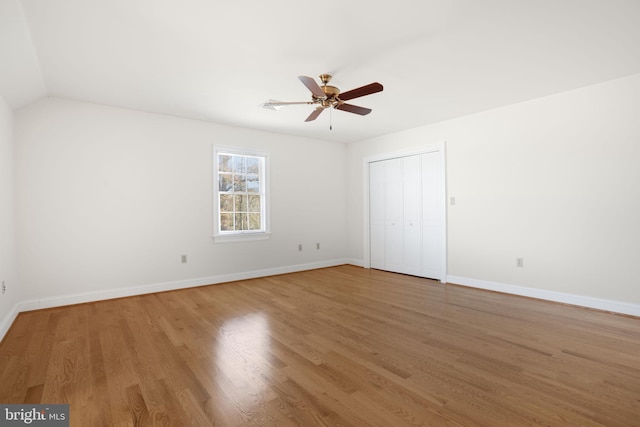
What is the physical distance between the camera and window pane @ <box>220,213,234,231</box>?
16.7ft

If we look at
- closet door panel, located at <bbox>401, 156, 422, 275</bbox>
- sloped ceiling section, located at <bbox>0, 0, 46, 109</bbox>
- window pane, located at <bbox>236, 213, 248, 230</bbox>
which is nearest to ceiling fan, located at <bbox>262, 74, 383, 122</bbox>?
sloped ceiling section, located at <bbox>0, 0, 46, 109</bbox>

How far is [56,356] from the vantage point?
2.47 m

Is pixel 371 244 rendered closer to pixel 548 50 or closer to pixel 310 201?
pixel 310 201

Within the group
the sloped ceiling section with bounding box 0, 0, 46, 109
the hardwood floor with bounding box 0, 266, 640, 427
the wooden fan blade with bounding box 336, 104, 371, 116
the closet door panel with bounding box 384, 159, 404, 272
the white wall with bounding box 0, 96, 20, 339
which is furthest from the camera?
the closet door panel with bounding box 384, 159, 404, 272

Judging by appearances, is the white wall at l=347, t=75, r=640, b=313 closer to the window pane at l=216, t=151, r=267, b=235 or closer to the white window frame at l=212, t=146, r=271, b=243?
the white window frame at l=212, t=146, r=271, b=243

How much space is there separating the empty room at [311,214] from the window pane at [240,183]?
5 centimetres

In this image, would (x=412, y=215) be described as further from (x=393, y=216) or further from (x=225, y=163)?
(x=225, y=163)

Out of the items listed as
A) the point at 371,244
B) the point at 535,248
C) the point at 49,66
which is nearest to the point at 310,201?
the point at 371,244

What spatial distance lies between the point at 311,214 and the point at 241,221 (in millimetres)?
1430

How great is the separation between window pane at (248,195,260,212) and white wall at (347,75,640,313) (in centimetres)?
318

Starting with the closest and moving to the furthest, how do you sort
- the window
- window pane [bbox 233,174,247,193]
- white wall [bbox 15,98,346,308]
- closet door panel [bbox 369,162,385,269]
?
white wall [bbox 15,98,346,308]
the window
window pane [bbox 233,174,247,193]
closet door panel [bbox 369,162,385,269]

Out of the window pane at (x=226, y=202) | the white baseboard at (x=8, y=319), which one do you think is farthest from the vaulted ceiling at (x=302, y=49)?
the white baseboard at (x=8, y=319)

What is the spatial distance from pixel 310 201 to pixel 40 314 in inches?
165

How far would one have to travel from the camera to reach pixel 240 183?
17.4 ft
